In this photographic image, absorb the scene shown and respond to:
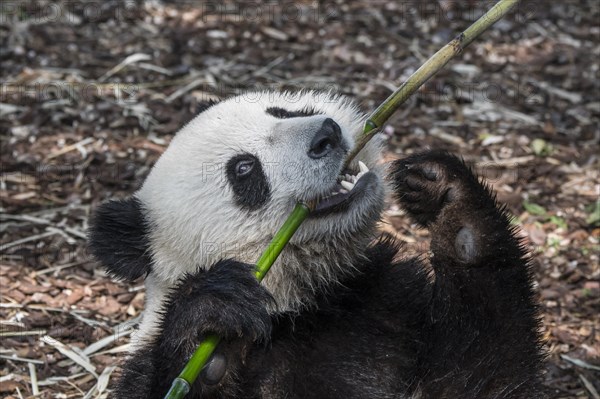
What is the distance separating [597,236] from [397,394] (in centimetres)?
317

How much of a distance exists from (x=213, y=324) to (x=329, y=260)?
86cm

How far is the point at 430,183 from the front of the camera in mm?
4984

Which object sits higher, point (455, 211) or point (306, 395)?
point (455, 211)

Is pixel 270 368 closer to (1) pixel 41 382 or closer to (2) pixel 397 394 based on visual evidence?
(2) pixel 397 394

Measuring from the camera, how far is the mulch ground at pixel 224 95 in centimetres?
643

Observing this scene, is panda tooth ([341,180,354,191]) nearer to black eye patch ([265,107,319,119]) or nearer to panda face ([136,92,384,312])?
panda face ([136,92,384,312])

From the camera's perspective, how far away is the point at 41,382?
5.93 meters

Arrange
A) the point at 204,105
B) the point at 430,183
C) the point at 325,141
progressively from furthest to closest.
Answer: the point at 204,105 < the point at 430,183 < the point at 325,141

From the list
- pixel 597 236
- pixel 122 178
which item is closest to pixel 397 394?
pixel 597 236

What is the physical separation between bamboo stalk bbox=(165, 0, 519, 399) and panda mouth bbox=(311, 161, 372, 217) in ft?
0.26

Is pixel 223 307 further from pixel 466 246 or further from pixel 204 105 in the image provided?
pixel 204 105

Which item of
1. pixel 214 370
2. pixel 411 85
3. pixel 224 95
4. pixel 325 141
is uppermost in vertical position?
pixel 411 85

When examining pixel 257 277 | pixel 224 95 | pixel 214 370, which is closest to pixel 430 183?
pixel 257 277

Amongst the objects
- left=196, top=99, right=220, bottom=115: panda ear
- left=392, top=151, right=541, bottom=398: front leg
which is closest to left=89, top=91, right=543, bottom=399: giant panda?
left=392, top=151, right=541, bottom=398: front leg
